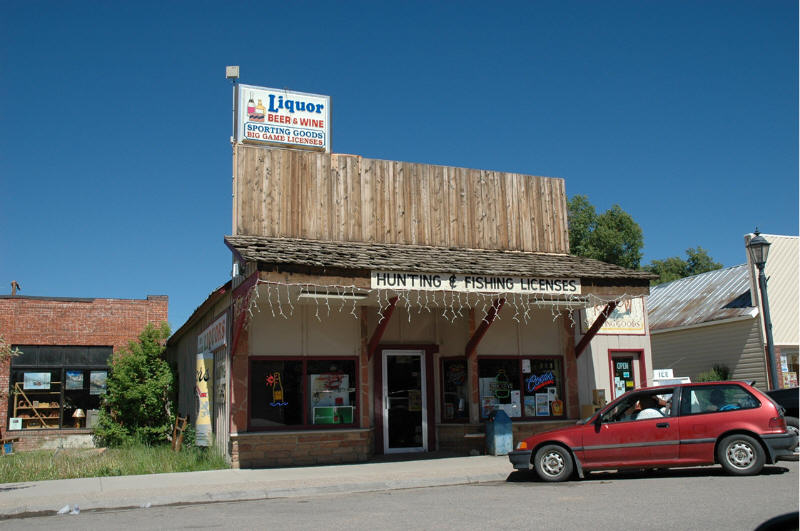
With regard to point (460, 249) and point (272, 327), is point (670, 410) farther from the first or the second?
point (272, 327)

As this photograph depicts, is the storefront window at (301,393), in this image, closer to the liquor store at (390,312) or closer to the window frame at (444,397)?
the liquor store at (390,312)

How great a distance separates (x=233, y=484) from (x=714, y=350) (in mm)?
18897

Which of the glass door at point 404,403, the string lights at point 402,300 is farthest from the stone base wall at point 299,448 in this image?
the string lights at point 402,300

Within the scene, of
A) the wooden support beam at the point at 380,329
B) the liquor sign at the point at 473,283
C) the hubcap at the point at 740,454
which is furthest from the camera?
the wooden support beam at the point at 380,329

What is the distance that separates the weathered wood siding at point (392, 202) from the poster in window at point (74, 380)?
11832mm

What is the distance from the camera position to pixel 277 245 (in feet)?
45.9

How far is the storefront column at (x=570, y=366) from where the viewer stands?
1688 cm

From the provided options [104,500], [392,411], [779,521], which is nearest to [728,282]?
[392,411]

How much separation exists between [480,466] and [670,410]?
12.6ft

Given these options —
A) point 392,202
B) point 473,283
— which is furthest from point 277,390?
point 392,202

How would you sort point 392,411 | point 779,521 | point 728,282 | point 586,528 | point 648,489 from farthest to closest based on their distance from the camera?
1. point 728,282
2. point 392,411
3. point 648,489
4. point 586,528
5. point 779,521

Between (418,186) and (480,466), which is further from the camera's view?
(418,186)

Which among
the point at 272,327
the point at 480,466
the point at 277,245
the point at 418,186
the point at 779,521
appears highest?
the point at 418,186

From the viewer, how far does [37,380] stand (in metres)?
23.1
